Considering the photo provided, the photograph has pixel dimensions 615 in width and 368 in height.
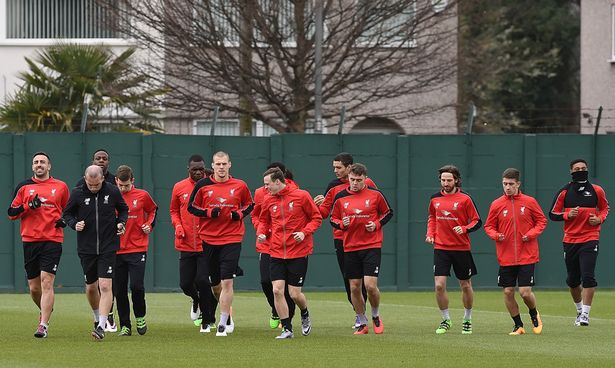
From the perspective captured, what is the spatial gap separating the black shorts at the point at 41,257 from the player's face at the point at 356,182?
3.51 m

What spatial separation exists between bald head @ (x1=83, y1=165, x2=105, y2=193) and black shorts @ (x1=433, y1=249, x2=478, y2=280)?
4.18 metres

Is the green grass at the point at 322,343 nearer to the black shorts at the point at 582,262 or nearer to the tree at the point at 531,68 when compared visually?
the black shorts at the point at 582,262

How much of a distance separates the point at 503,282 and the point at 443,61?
54.4 ft

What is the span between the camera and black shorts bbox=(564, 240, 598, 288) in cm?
1938

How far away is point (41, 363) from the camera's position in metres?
14.3

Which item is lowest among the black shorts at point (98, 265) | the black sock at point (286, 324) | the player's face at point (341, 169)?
the black sock at point (286, 324)

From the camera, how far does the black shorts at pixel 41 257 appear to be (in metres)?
17.3

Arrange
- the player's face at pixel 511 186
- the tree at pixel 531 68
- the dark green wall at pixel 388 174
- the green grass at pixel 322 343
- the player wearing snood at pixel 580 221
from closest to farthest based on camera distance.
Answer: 1. the green grass at pixel 322 343
2. the player's face at pixel 511 186
3. the player wearing snood at pixel 580 221
4. the dark green wall at pixel 388 174
5. the tree at pixel 531 68

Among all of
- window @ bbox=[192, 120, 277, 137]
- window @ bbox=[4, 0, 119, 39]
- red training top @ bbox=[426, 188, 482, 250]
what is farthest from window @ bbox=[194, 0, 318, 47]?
red training top @ bbox=[426, 188, 482, 250]

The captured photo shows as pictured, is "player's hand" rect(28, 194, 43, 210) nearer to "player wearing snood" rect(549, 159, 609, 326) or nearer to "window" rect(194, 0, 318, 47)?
"player wearing snood" rect(549, 159, 609, 326)

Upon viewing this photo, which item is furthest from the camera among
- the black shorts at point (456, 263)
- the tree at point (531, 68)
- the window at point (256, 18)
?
the tree at point (531, 68)

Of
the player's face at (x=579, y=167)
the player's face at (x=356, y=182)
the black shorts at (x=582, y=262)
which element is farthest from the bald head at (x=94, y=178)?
the black shorts at (x=582, y=262)

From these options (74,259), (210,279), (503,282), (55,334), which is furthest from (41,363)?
(74,259)

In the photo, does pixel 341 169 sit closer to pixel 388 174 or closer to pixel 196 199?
pixel 196 199
